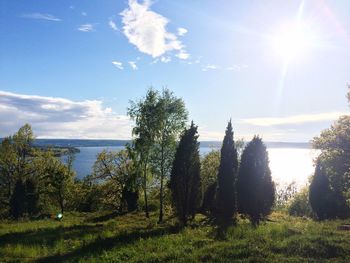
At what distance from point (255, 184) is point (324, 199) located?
1040 centimetres

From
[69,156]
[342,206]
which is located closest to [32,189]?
[69,156]

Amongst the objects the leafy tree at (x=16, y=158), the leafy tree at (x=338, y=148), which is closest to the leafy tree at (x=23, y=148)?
the leafy tree at (x=16, y=158)

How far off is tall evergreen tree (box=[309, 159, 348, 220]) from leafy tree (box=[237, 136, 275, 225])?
818cm

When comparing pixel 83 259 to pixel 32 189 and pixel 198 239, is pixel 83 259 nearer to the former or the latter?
pixel 198 239

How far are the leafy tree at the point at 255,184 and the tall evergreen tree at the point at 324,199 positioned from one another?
8.18 metres

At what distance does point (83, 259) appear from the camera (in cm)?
1664

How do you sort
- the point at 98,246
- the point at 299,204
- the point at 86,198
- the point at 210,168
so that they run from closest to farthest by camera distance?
1. the point at 98,246
2. the point at 299,204
3. the point at 210,168
4. the point at 86,198

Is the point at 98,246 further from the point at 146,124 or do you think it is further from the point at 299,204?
the point at 299,204

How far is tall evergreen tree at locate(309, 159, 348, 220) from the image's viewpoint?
3959 cm

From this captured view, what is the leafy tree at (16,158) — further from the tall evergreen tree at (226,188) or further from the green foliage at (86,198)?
the tall evergreen tree at (226,188)

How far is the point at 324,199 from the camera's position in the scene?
39719mm

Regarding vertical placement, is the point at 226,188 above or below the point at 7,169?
above

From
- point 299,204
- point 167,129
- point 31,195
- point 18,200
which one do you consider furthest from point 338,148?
point 31,195

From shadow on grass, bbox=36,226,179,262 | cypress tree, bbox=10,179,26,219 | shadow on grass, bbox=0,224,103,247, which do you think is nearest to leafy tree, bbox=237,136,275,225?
shadow on grass, bbox=36,226,179,262
